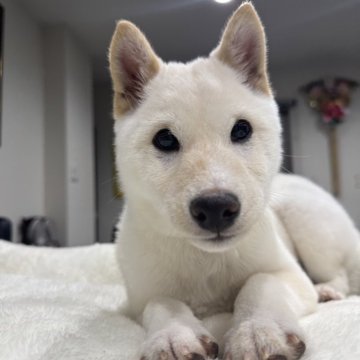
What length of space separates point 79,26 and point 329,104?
3.08 m

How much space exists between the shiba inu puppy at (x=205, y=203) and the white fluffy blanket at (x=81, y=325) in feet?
0.19

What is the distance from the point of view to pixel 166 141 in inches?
37.7

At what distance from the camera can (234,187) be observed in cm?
79

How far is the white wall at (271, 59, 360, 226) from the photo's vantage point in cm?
521

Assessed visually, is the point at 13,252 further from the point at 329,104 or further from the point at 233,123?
the point at 329,104

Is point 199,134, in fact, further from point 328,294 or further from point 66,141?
point 66,141

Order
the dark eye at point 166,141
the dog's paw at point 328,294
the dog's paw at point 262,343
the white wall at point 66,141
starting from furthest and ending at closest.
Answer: the white wall at point 66,141
the dog's paw at point 328,294
the dark eye at point 166,141
the dog's paw at point 262,343

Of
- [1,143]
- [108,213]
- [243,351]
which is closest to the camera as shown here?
[243,351]

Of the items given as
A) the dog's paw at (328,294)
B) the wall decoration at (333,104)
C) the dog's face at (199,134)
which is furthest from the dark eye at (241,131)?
the wall decoration at (333,104)

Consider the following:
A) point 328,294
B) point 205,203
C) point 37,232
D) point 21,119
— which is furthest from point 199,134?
point 21,119

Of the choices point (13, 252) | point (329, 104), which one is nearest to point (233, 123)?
point (13, 252)

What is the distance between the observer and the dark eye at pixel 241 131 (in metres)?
0.95

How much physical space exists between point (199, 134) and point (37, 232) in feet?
9.53

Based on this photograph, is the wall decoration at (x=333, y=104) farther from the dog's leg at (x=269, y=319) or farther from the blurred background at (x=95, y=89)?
the dog's leg at (x=269, y=319)
